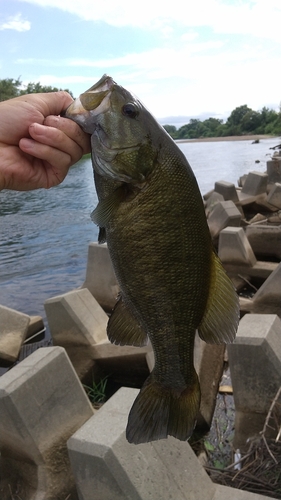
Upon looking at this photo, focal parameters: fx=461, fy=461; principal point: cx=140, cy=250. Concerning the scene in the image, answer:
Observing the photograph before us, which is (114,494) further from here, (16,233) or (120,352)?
(16,233)

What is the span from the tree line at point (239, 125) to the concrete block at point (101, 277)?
97015 mm

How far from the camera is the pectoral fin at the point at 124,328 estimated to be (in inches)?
84.1

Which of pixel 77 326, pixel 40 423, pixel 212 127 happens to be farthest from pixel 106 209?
pixel 212 127

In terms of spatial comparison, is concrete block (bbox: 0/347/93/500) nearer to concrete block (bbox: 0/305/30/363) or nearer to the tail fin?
the tail fin

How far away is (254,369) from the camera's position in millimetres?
4496

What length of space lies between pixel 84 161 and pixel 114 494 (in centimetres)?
5330

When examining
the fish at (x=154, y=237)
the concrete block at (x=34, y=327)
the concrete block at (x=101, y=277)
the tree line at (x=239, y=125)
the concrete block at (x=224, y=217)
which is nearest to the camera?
the fish at (x=154, y=237)

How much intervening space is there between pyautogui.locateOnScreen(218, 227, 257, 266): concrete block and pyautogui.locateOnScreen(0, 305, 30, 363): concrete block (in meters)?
4.02

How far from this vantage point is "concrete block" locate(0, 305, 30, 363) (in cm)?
770

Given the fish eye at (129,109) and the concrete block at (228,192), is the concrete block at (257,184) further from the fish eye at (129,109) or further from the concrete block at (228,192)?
the fish eye at (129,109)

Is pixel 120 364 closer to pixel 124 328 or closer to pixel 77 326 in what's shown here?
pixel 77 326

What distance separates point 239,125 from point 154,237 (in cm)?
11816

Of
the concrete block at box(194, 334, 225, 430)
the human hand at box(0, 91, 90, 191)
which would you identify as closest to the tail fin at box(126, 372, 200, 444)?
the human hand at box(0, 91, 90, 191)

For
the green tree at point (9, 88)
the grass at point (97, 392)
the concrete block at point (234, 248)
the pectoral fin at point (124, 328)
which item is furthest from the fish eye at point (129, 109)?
the green tree at point (9, 88)
